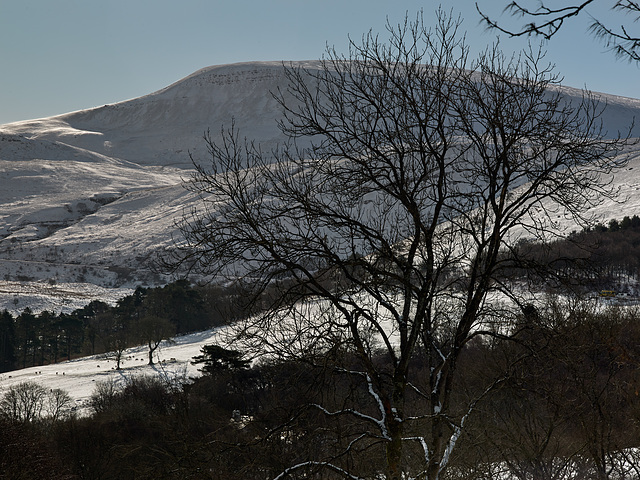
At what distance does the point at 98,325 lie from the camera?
75125 mm

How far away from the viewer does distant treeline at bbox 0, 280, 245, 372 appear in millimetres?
63578

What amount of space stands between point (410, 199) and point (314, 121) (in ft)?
5.25

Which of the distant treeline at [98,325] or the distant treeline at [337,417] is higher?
the distant treeline at [337,417]

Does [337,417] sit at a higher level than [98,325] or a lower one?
higher

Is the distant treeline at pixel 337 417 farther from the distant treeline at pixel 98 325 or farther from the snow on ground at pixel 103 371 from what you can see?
the distant treeline at pixel 98 325

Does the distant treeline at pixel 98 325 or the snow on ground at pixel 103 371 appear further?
the distant treeline at pixel 98 325

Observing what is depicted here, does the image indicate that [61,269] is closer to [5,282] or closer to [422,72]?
[5,282]

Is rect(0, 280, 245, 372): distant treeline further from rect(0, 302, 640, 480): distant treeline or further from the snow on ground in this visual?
rect(0, 302, 640, 480): distant treeline

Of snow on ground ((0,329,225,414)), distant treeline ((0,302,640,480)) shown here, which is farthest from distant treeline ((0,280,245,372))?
distant treeline ((0,302,640,480))

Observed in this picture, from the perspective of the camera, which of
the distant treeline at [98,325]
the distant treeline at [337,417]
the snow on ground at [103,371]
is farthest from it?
the distant treeline at [98,325]

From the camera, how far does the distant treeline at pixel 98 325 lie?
2503 inches

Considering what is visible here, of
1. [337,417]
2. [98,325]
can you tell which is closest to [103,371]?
[98,325]

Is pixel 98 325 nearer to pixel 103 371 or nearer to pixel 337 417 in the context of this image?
pixel 103 371

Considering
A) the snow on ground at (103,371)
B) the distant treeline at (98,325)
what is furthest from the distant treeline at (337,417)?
the distant treeline at (98,325)
